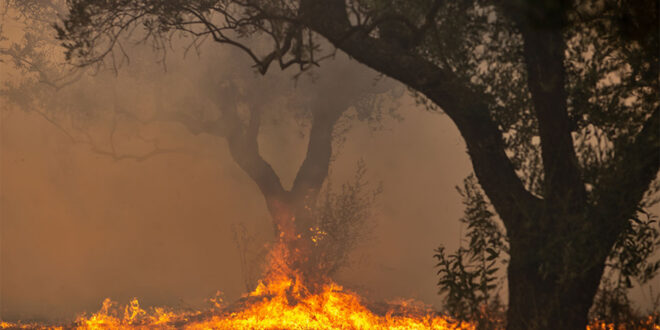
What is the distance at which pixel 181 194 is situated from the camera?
861 inches

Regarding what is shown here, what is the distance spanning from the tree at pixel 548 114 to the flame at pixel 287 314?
553 centimetres

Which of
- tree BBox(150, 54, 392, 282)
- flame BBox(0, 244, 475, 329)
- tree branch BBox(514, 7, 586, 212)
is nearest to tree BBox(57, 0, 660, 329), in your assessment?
tree branch BBox(514, 7, 586, 212)

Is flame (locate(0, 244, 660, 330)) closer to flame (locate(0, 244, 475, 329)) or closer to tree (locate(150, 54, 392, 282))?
flame (locate(0, 244, 475, 329))

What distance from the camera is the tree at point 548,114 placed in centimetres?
578

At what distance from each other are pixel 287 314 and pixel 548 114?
27.4 feet

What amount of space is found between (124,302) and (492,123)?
57.3 feet

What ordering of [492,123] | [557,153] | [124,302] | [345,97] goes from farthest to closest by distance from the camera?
1. [124,302]
2. [345,97]
3. [492,123]
4. [557,153]

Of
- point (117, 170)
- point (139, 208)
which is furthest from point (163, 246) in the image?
point (117, 170)

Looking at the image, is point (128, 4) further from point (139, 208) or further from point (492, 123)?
point (139, 208)

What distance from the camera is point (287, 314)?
13.0 metres

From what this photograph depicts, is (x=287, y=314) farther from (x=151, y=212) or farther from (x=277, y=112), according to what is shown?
(x=151, y=212)

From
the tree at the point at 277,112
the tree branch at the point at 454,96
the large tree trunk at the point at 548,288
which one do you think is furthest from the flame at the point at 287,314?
the tree branch at the point at 454,96

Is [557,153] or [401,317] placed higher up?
[557,153]

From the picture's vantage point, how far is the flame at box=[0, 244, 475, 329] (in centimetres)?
1208
